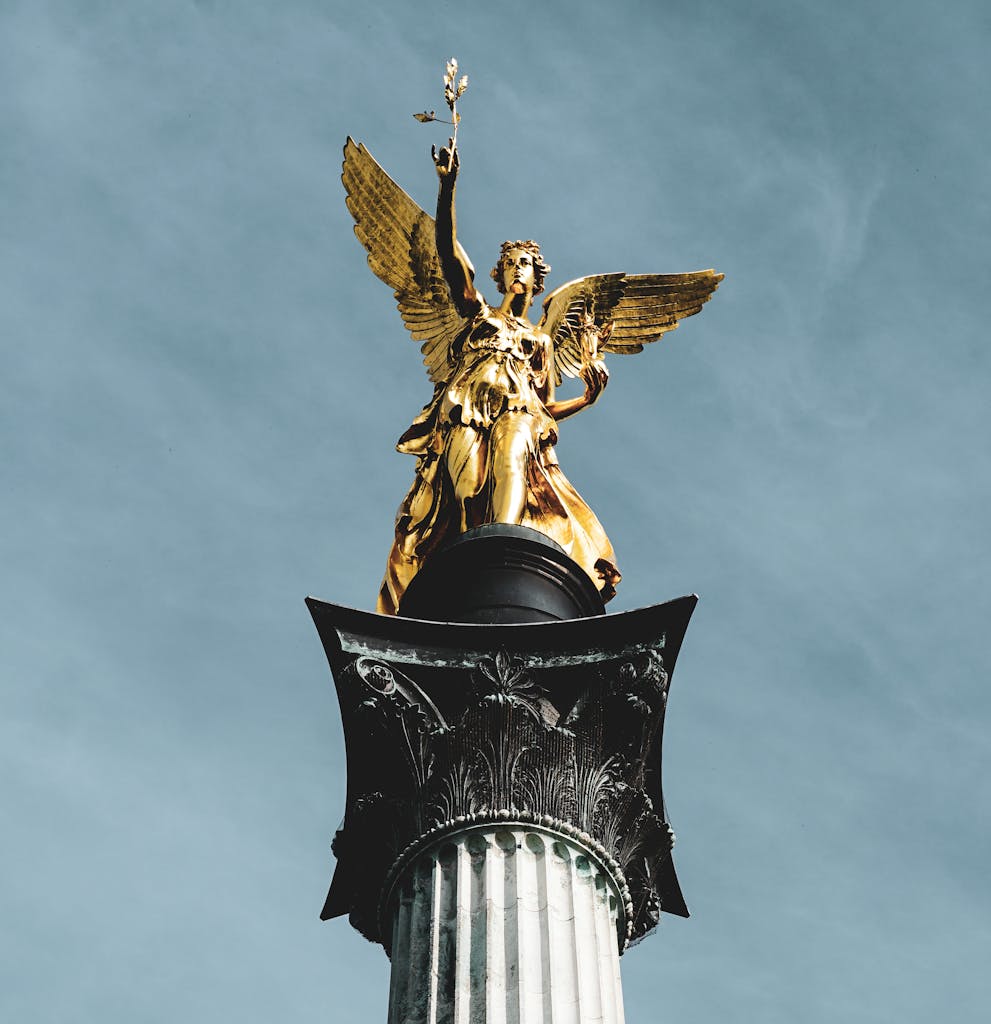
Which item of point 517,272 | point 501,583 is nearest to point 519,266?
point 517,272

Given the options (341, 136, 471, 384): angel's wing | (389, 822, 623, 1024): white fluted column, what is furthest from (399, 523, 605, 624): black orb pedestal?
(341, 136, 471, 384): angel's wing

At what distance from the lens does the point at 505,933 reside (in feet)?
50.4

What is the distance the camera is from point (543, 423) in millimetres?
22125

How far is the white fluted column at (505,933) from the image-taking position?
14.9 m

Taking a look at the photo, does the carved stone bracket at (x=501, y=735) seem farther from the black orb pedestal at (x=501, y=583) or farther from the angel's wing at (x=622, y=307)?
the angel's wing at (x=622, y=307)

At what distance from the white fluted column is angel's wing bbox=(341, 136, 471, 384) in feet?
29.3

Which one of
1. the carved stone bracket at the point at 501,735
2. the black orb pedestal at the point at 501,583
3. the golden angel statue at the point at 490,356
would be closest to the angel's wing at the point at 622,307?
the golden angel statue at the point at 490,356

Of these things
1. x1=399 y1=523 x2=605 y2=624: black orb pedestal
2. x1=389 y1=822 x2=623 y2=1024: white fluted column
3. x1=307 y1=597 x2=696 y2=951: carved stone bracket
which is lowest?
x1=389 y1=822 x2=623 y2=1024: white fluted column

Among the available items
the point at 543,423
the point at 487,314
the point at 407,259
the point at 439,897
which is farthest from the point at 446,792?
the point at 407,259

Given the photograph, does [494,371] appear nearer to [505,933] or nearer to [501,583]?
[501,583]

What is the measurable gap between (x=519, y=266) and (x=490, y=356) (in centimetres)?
196

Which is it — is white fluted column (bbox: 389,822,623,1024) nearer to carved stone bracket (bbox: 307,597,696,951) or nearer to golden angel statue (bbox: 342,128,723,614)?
carved stone bracket (bbox: 307,597,696,951)

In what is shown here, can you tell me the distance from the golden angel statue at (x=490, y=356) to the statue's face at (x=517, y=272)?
0.06 feet

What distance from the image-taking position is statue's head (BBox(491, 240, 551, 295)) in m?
24.0
